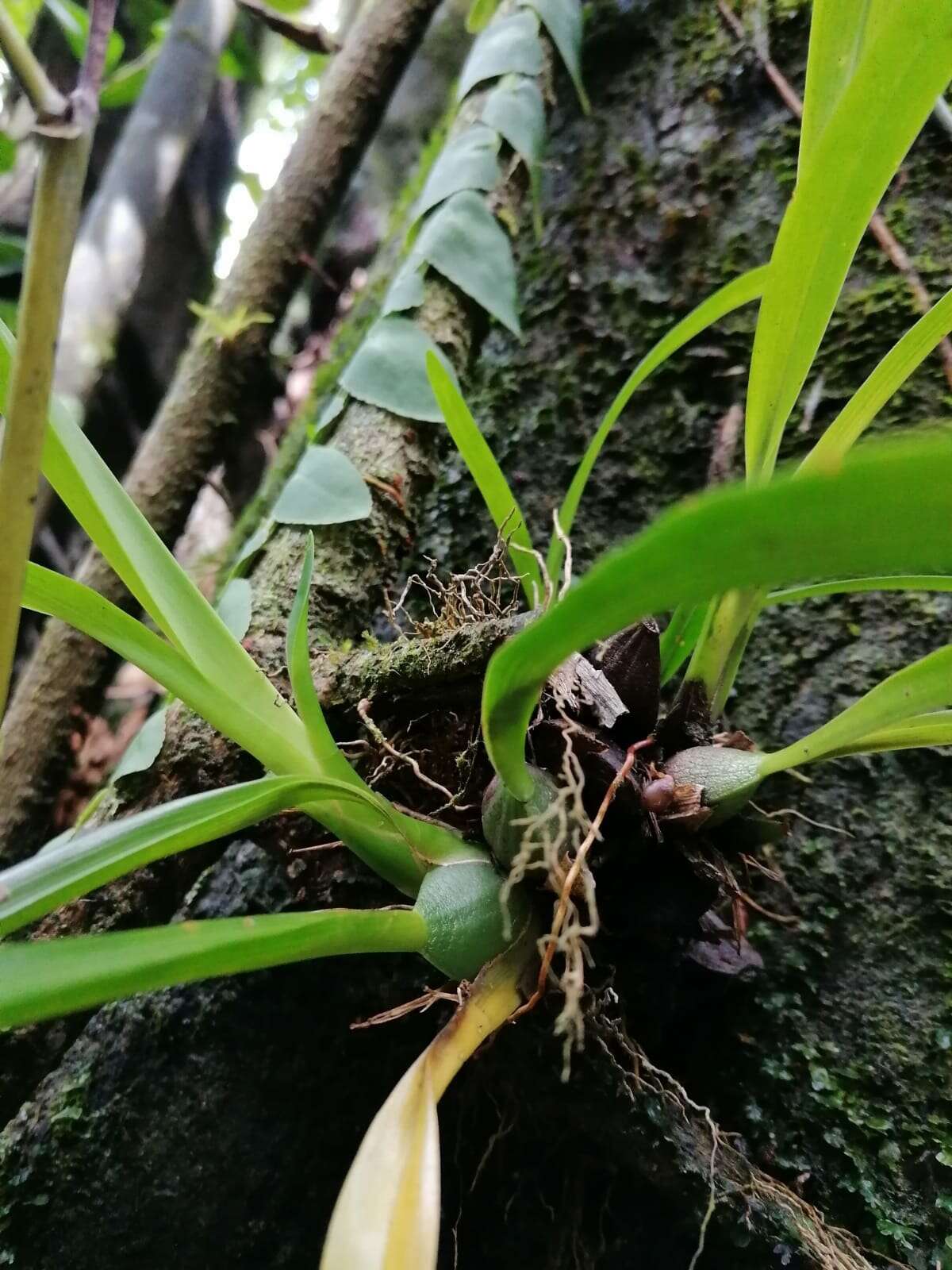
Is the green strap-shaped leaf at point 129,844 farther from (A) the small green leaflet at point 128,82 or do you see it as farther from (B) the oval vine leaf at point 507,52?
(A) the small green leaflet at point 128,82

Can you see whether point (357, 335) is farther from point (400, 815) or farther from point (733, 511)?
point (733, 511)

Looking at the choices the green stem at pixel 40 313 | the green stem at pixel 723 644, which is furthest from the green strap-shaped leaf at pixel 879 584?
the green stem at pixel 40 313

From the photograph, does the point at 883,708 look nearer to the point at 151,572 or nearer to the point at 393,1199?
the point at 393,1199

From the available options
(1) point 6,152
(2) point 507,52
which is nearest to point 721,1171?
(2) point 507,52

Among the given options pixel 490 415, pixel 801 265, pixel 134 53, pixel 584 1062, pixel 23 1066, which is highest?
pixel 134 53

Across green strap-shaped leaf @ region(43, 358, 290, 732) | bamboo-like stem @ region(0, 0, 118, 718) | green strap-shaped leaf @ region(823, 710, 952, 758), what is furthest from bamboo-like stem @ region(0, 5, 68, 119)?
green strap-shaped leaf @ region(823, 710, 952, 758)

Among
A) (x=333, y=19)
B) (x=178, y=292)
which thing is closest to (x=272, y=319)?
(x=178, y=292)

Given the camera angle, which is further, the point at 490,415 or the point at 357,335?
the point at 357,335
